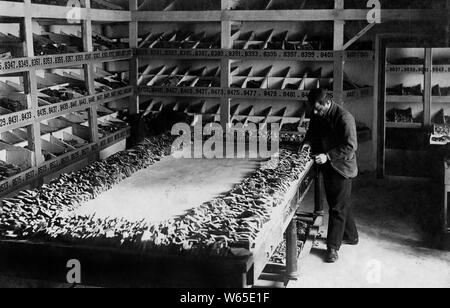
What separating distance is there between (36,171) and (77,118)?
5.91 feet

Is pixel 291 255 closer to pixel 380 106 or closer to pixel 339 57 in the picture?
pixel 339 57

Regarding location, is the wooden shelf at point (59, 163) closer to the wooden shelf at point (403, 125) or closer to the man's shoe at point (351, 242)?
the man's shoe at point (351, 242)

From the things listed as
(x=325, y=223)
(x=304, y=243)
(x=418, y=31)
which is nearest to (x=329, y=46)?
(x=418, y=31)

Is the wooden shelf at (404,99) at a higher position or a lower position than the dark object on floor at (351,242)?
higher

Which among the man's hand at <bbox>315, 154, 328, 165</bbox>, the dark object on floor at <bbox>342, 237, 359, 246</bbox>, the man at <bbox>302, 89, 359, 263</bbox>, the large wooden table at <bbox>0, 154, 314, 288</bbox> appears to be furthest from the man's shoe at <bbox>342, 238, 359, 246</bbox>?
the large wooden table at <bbox>0, 154, 314, 288</bbox>

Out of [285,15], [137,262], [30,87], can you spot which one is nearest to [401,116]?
[285,15]

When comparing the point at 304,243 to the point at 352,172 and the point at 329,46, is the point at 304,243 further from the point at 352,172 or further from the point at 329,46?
the point at 329,46

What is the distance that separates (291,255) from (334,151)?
108 cm

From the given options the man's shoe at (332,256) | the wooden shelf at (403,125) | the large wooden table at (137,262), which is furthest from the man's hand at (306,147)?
the wooden shelf at (403,125)

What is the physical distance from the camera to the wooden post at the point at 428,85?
25.8 ft

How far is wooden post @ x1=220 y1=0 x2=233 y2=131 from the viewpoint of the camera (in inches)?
321

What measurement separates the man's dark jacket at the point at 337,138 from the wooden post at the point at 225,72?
2848 millimetres

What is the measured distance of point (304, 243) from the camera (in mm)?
5520

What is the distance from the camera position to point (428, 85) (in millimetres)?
7914
